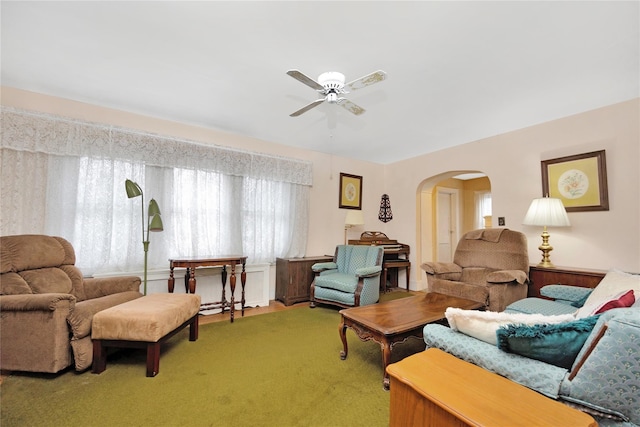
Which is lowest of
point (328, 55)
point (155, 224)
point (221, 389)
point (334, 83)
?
point (221, 389)

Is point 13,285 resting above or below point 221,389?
above

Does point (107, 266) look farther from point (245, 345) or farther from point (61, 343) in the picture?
point (245, 345)

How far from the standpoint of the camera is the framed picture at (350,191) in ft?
16.2

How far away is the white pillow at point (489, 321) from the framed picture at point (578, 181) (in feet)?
8.53

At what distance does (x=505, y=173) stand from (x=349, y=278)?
8.48 feet

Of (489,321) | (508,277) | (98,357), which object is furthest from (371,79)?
(98,357)

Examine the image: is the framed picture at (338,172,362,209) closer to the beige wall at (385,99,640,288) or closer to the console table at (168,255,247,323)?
the beige wall at (385,99,640,288)

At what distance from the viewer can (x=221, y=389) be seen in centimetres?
183

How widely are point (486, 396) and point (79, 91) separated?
13.0ft

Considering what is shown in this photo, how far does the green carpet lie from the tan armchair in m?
0.96

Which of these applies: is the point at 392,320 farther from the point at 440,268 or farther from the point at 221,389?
the point at 440,268

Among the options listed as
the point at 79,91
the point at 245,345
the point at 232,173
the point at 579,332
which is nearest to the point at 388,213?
the point at 232,173

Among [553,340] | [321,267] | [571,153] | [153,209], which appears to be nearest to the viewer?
[553,340]

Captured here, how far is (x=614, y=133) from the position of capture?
2.83 m
